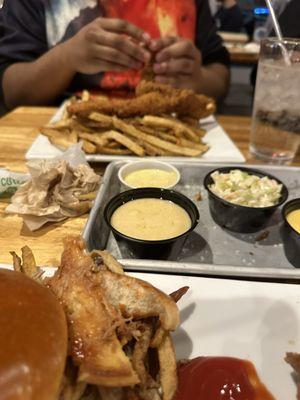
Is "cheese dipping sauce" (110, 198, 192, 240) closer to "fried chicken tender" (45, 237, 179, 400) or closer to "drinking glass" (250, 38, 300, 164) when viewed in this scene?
"fried chicken tender" (45, 237, 179, 400)

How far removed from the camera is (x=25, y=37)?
342cm

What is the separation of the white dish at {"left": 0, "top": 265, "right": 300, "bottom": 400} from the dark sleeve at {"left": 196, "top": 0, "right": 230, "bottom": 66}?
315cm

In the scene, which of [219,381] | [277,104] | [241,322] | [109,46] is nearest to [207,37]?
[109,46]

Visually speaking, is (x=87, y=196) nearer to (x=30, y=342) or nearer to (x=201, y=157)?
(x=201, y=157)

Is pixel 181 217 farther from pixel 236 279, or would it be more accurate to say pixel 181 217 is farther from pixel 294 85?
pixel 294 85

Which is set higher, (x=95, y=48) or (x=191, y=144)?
(x=95, y=48)

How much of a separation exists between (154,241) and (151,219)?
26cm

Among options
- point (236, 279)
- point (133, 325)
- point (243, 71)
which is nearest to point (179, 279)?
point (236, 279)

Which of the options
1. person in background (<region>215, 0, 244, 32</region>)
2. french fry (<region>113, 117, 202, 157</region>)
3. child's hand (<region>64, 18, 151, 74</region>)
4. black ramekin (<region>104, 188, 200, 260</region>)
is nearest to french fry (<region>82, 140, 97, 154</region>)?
french fry (<region>113, 117, 202, 157</region>)

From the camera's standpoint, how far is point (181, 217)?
5.74 feet

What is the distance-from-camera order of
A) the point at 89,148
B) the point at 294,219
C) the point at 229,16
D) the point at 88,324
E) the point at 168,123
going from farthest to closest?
the point at 229,16, the point at 168,123, the point at 89,148, the point at 294,219, the point at 88,324

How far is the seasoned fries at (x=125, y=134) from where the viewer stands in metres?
2.33

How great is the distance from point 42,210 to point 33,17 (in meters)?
2.40

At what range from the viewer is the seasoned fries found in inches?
91.6
